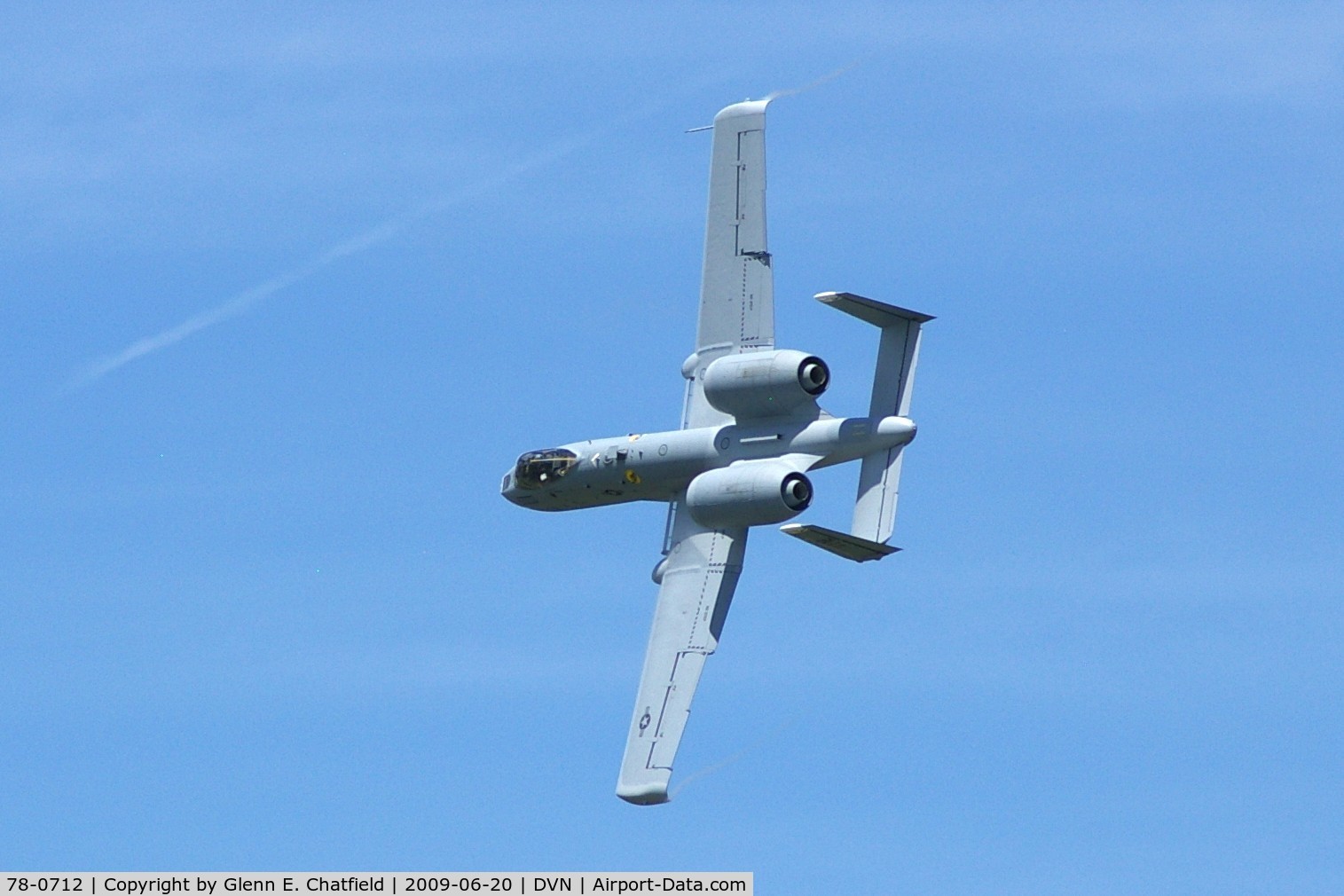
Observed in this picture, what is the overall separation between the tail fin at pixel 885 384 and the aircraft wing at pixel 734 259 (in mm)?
4360

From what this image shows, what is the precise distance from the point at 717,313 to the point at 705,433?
142 inches

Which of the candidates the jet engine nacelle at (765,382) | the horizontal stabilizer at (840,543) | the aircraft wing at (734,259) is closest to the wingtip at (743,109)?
the aircraft wing at (734,259)

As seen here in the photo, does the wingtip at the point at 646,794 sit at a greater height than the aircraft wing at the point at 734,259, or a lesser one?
lesser

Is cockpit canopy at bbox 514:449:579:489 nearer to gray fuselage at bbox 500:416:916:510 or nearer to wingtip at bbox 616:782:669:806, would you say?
gray fuselage at bbox 500:416:916:510

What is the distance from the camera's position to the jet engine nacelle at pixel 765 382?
6397 centimetres

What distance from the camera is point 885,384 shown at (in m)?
63.1

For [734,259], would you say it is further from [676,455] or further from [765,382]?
Result: [676,455]

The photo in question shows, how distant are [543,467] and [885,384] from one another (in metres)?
10.5

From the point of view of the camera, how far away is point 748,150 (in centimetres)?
6844

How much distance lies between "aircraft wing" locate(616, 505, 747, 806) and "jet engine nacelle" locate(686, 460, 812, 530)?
3.37 feet

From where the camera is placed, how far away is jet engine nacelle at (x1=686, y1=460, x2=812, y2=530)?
6297 centimetres

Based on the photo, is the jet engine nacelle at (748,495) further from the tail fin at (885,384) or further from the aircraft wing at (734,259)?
the aircraft wing at (734,259)

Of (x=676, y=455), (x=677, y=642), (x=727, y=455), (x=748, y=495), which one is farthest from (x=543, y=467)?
(x=748, y=495)

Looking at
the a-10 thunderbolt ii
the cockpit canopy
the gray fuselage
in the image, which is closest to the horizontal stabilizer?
the a-10 thunderbolt ii
